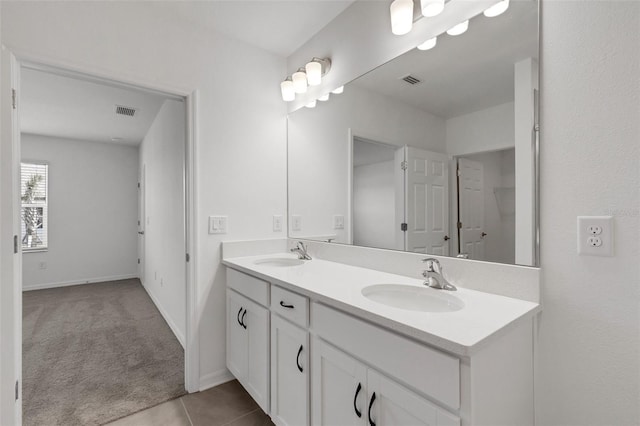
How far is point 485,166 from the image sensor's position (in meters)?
1.22

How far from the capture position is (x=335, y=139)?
2027 mm

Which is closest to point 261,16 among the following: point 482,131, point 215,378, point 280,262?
point 482,131

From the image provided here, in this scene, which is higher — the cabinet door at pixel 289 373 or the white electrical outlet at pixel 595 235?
the white electrical outlet at pixel 595 235

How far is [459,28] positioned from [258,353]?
6.16 feet

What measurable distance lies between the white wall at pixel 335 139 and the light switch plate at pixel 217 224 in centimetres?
54

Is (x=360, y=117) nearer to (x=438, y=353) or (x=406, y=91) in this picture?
(x=406, y=91)

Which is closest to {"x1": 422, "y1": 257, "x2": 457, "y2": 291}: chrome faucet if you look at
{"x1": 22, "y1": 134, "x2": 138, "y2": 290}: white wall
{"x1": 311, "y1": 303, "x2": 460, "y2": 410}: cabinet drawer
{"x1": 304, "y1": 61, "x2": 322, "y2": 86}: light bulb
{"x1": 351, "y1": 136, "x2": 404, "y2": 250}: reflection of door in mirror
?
{"x1": 351, "y1": 136, "x2": 404, "y2": 250}: reflection of door in mirror

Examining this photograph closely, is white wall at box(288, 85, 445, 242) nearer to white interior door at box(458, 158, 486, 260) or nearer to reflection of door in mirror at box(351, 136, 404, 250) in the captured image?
reflection of door in mirror at box(351, 136, 404, 250)

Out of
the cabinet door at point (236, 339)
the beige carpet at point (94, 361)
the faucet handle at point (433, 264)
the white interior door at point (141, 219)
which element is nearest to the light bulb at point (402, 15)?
the faucet handle at point (433, 264)

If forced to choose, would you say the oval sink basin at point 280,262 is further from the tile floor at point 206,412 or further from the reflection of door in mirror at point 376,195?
the tile floor at point 206,412

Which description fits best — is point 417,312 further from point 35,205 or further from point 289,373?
point 35,205

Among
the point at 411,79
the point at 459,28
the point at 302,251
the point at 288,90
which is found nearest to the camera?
the point at 459,28

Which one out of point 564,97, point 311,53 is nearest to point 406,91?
point 564,97

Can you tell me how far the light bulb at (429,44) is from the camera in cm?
136
